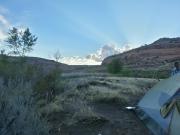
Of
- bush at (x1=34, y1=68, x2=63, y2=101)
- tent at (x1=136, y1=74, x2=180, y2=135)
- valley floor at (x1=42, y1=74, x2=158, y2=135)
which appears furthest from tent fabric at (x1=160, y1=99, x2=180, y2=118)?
bush at (x1=34, y1=68, x2=63, y2=101)

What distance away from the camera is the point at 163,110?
33.4ft

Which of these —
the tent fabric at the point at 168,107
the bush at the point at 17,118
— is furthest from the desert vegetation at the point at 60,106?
the tent fabric at the point at 168,107

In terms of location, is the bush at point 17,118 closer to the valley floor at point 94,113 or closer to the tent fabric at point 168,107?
the valley floor at point 94,113

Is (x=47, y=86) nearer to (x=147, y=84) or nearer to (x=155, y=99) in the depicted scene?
(x=155, y=99)

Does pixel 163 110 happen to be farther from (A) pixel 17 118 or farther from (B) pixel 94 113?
(A) pixel 17 118

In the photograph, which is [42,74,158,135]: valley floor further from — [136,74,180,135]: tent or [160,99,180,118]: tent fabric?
[160,99,180,118]: tent fabric

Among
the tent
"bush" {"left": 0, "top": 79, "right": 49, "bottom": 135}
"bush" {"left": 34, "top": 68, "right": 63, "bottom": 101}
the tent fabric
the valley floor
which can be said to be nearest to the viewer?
"bush" {"left": 0, "top": 79, "right": 49, "bottom": 135}

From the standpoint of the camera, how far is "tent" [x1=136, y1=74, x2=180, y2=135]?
31.7 ft

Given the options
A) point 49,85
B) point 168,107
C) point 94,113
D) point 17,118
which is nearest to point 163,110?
point 168,107

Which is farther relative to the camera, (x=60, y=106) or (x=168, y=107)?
(x=60, y=106)

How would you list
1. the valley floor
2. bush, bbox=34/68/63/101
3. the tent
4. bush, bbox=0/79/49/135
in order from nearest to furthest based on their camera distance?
bush, bbox=0/79/49/135 → the tent → the valley floor → bush, bbox=34/68/63/101

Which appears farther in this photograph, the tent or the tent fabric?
the tent fabric

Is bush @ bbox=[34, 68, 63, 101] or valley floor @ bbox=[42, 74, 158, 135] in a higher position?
bush @ bbox=[34, 68, 63, 101]

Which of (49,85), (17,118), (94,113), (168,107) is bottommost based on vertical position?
(94,113)
